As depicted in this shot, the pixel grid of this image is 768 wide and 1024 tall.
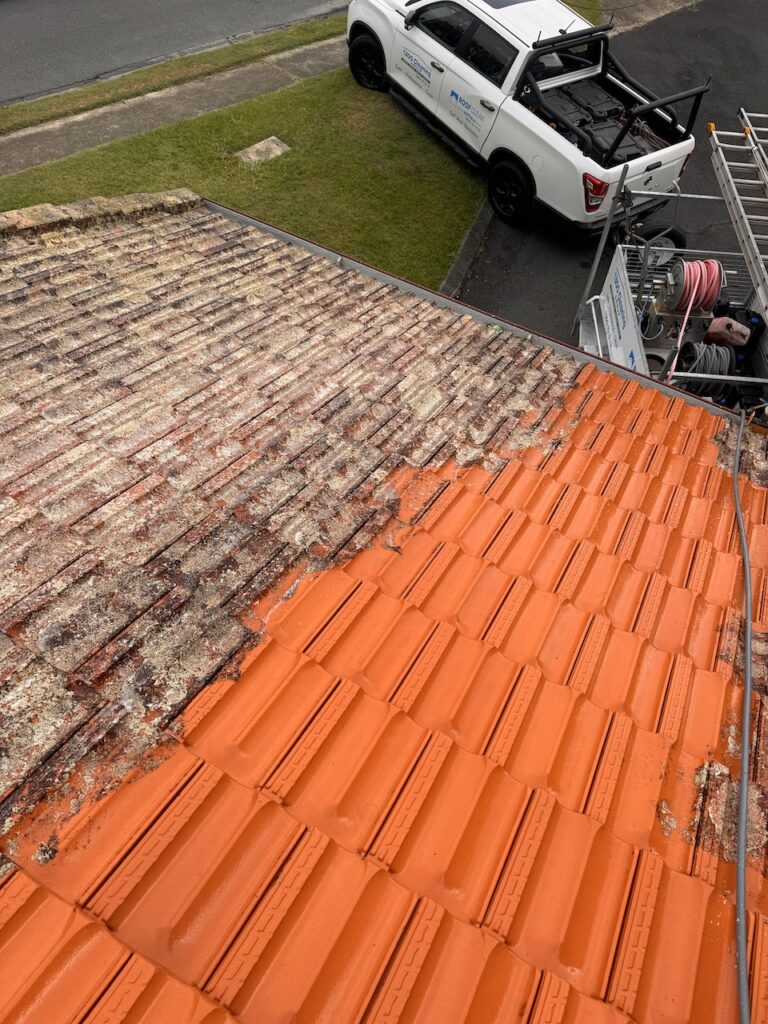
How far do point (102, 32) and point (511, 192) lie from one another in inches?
345

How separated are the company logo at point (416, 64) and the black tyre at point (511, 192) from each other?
5.93ft

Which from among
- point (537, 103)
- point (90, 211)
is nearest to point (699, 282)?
point (537, 103)

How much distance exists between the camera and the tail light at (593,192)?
27.2ft

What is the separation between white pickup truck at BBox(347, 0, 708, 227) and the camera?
851 cm

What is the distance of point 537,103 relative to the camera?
8.66m

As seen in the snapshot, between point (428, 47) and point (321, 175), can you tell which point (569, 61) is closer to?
point (428, 47)

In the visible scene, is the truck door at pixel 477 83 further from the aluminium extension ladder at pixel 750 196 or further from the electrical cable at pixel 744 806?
the electrical cable at pixel 744 806

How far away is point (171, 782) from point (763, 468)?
14.4 feet

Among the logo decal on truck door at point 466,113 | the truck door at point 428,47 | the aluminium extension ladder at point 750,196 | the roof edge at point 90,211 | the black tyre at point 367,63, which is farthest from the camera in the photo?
the black tyre at point 367,63

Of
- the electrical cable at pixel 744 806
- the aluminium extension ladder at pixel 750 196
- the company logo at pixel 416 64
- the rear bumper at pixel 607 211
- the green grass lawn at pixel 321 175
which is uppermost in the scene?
the aluminium extension ladder at pixel 750 196

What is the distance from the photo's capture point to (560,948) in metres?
2.05

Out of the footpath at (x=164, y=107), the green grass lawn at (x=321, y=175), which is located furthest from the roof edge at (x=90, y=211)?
the footpath at (x=164, y=107)

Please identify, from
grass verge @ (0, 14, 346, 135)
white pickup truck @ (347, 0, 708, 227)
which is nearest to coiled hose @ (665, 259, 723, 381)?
white pickup truck @ (347, 0, 708, 227)

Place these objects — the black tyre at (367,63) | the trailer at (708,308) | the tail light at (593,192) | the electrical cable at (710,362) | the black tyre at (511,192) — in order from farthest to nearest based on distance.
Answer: the black tyre at (367,63) < the black tyre at (511,192) < the tail light at (593,192) < the electrical cable at (710,362) < the trailer at (708,308)
